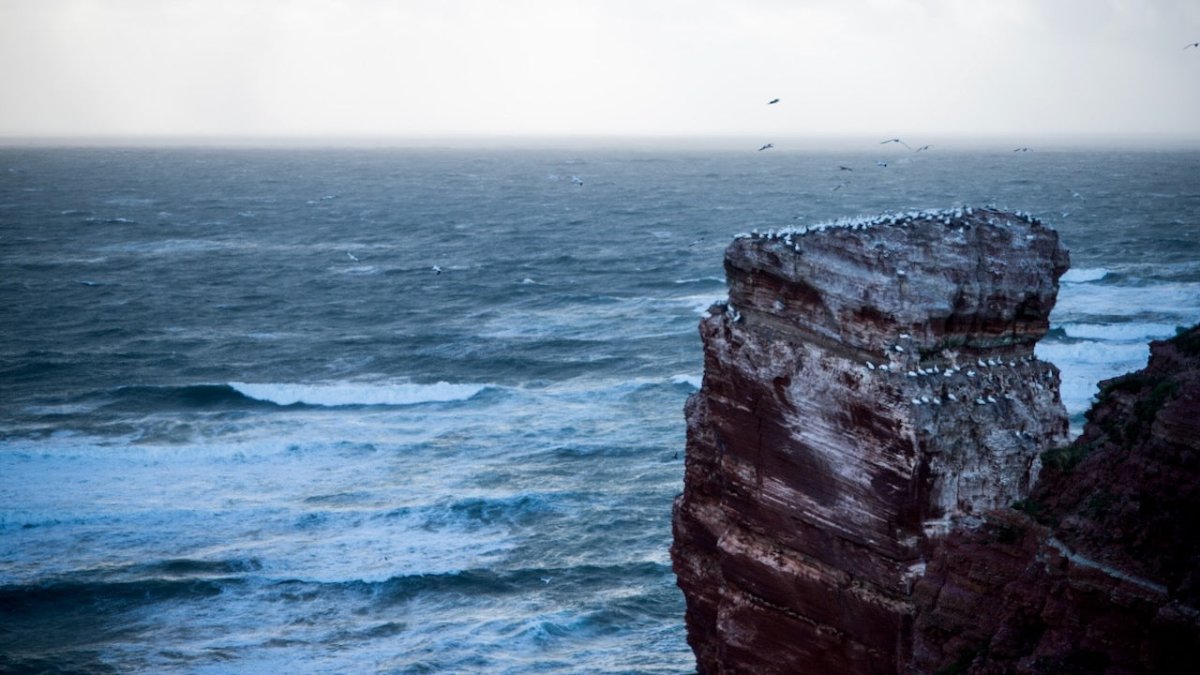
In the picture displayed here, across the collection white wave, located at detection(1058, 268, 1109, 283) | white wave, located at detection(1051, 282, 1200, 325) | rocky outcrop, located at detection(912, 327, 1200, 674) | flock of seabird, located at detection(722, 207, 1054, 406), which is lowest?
white wave, located at detection(1051, 282, 1200, 325)

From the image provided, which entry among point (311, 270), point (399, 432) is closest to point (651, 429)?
point (399, 432)

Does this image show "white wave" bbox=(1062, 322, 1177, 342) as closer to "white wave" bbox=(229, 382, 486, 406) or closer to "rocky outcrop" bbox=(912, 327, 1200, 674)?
"white wave" bbox=(229, 382, 486, 406)

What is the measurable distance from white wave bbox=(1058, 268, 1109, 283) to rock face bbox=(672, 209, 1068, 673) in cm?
5274

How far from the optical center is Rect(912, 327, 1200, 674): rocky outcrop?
1069cm

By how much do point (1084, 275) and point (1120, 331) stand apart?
17.0 m

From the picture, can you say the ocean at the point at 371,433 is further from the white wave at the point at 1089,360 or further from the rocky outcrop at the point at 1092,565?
the rocky outcrop at the point at 1092,565

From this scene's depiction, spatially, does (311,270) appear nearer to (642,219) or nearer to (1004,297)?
(642,219)

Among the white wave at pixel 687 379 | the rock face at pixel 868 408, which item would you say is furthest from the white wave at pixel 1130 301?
the rock face at pixel 868 408

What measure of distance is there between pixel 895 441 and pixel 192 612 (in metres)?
20.0

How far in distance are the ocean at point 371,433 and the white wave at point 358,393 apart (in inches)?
6.2

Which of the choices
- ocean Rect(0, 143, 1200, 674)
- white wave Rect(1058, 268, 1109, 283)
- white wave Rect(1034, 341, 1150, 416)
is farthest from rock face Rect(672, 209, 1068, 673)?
white wave Rect(1058, 268, 1109, 283)

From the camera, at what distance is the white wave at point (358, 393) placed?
45.6 m

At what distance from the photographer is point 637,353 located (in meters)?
51.8

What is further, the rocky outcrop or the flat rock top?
the flat rock top
